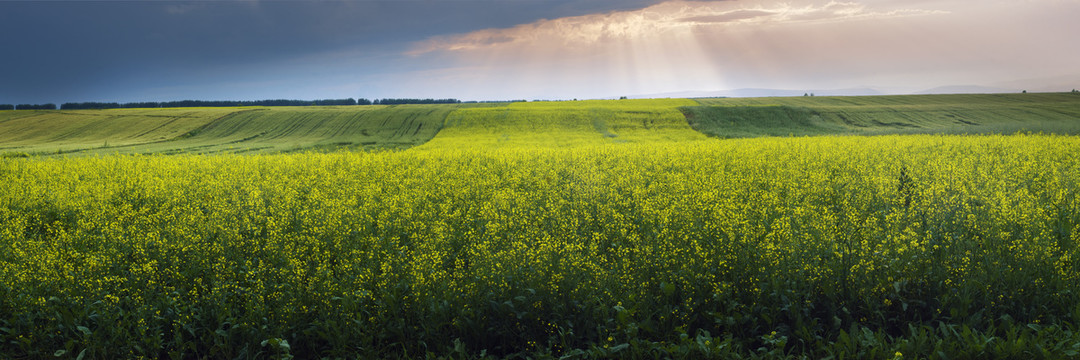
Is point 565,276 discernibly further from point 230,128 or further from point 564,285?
point 230,128

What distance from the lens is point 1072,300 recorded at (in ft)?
14.8

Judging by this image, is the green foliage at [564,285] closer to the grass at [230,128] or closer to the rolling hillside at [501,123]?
the rolling hillside at [501,123]

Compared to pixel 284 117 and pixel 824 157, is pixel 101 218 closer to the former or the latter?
pixel 824 157

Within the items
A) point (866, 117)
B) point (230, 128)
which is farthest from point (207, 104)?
point (866, 117)

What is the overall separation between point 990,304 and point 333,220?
7.74 metres

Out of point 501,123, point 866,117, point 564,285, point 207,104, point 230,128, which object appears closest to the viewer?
point 564,285

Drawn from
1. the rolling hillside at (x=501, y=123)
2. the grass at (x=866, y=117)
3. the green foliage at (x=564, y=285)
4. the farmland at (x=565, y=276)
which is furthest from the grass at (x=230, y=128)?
the green foliage at (x=564, y=285)

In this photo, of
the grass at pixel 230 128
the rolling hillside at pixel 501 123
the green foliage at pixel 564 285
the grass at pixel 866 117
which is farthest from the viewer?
the grass at pixel 866 117

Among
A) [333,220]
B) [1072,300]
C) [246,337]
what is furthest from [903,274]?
[333,220]

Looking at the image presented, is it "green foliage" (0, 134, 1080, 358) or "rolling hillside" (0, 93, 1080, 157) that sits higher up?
"rolling hillside" (0, 93, 1080, 157)

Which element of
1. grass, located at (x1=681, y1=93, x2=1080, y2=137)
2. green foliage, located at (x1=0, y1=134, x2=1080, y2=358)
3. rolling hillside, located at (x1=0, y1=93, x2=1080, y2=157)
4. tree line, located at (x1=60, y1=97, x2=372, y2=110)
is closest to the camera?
green foliage, located at (x1=0, y1=134, x2=1080, y2=358)

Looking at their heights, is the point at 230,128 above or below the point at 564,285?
above

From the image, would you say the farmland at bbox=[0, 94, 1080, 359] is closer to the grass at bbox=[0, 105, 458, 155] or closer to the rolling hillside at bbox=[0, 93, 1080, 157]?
the rolling hillside at bbox=[0, 93, 1080, 157]

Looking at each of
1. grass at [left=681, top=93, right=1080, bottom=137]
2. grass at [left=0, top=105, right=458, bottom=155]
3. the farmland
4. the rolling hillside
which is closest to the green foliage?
the farmland
